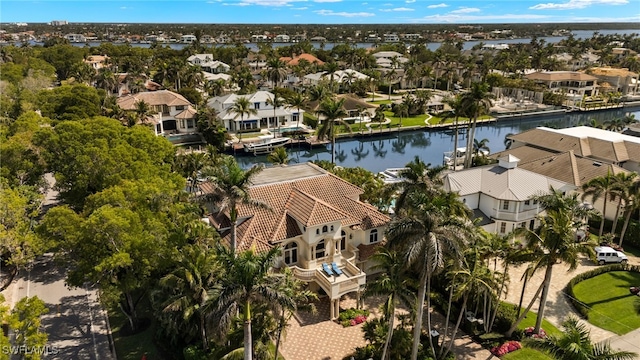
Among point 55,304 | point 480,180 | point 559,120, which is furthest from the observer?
point 559,120

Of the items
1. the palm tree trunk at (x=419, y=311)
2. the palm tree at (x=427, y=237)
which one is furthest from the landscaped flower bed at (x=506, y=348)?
the palm tree at (x=427, y=237)

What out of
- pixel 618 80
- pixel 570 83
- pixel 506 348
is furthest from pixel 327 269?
pixel 618 80

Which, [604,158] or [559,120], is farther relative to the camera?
[559,120]

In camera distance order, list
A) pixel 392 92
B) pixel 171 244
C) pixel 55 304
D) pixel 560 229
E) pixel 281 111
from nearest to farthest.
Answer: pixel 560 229 → pixel 171 244 → pixel 55 304 → pixel 281 111 → pixel 392 92

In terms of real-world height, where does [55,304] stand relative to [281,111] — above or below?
below

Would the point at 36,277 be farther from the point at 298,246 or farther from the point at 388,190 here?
the point at 388,190

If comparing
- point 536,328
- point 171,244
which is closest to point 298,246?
point 171,244
